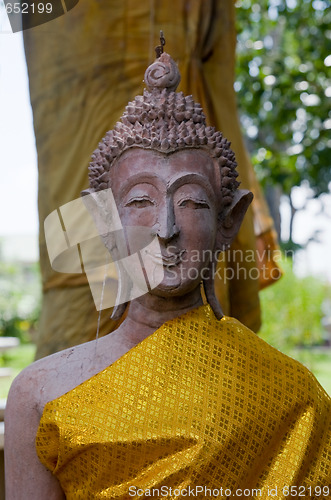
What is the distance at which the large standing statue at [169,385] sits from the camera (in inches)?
68.7

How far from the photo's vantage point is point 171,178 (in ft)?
5.98

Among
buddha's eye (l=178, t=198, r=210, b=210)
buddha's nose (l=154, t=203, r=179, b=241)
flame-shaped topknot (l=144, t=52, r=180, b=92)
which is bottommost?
buddha's nose (l=154, t=203, r=179, b=241)

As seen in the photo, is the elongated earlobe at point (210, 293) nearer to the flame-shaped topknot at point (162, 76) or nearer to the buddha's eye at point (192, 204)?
the buddha's eye at point (192, 204)

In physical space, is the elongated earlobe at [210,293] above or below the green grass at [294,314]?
above

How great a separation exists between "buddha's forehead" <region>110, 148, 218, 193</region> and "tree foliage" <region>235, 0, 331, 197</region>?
3.18 metres

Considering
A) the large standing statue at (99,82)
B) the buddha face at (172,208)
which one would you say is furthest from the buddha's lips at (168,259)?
the large standing statue at (99,82)

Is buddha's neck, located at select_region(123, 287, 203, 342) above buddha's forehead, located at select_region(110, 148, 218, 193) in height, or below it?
below

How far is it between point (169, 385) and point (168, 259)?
311 mm

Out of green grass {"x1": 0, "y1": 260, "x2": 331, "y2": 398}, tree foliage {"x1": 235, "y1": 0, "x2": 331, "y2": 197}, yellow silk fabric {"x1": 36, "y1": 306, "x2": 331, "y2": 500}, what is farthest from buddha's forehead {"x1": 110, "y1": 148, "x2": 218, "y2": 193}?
green grass {"x1": 0, "y1": 260, "x2": 331, "y2": 398}

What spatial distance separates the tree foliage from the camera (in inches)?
196

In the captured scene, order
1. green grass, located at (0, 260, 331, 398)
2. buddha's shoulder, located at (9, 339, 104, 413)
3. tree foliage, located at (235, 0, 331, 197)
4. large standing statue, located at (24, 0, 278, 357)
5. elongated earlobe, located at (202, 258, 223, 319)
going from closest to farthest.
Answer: buddha's shoulder, located at (9, 339, 104, 413), elongated earlobe, located at (202, 258, 223, 319), large standing statue, located at (24, 0, 278, 357), tree foliage, located at (235, 0, 331, 197), green grass, located at (0, 260, 331, 398)

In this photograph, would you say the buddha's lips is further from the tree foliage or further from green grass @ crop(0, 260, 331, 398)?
green grass @ crop(0, 260, 331, 398)

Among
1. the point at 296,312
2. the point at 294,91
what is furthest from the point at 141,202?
the point at 296,312

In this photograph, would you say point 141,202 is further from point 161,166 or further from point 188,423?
point 188,423
